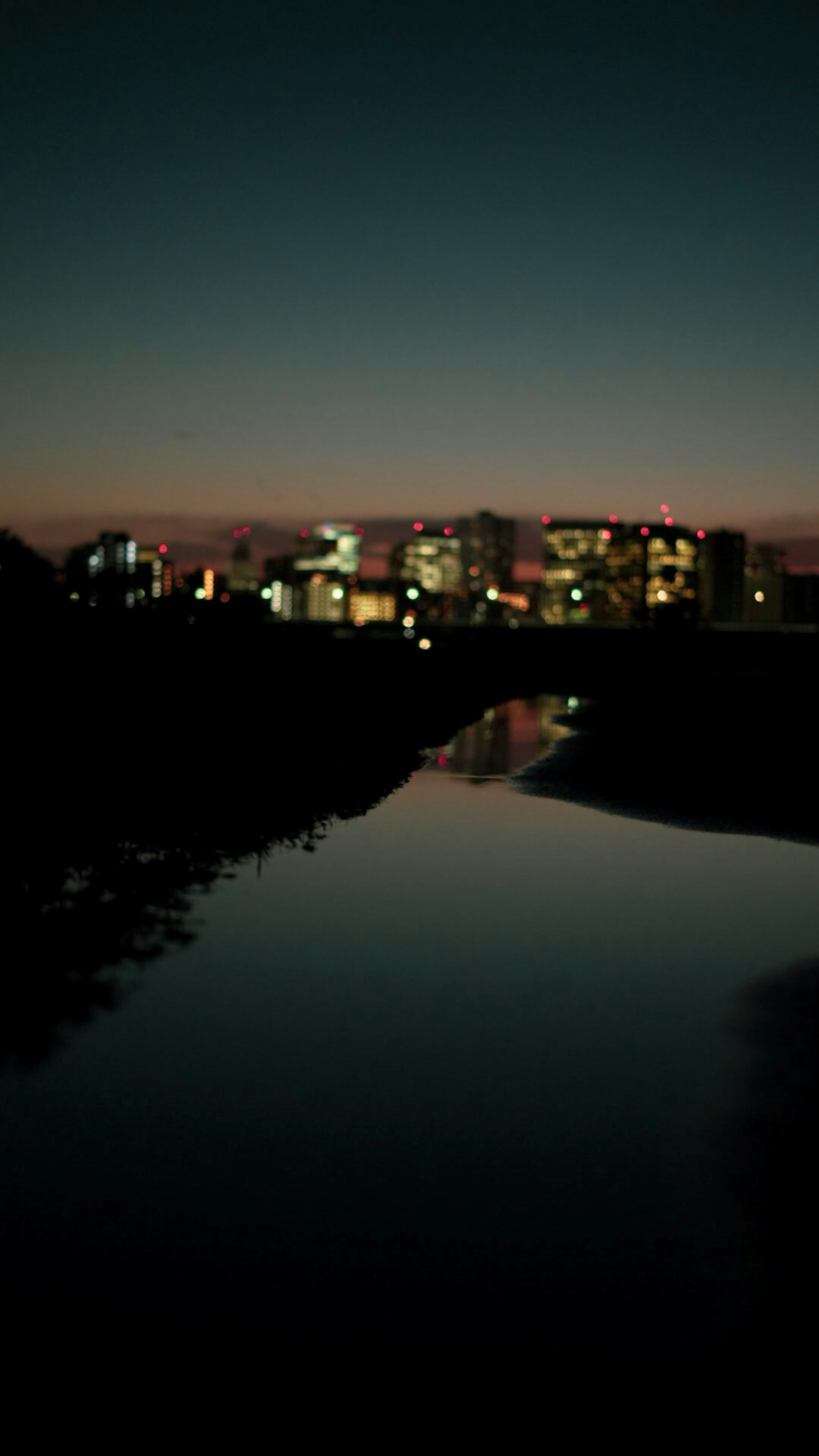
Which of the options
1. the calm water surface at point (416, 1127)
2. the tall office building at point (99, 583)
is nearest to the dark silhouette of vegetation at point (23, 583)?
the tall office building at point (99, 583)

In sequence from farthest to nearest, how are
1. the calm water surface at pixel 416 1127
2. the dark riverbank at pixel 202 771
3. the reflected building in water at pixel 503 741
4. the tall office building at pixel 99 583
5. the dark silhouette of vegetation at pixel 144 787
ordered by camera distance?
1. the tall office building at pixel 99 583
2. the reflected building in water at pixel 503 741
3. the dark riverbank at pixel 202 771
4. the dark silhouette of vegetation at pixel 144 787
5. the calm water surface at pixel 416 1127

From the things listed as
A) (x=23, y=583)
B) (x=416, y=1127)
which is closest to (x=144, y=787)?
(x=23, y=583)

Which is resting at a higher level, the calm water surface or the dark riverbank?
the dark riverbank

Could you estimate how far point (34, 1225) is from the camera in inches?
218

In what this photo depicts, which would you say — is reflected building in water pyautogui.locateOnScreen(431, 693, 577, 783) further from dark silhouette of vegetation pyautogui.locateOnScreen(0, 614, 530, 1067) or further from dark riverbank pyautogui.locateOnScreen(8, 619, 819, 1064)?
dark silhouette of vegetation pyautogui.locateOnScreen(0, 614, 530, 1067)

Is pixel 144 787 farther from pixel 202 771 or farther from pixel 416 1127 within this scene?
pixel 416 1127

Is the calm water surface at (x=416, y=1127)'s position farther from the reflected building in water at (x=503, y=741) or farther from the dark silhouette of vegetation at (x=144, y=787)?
the reflected building in water at (x=503, y=741)

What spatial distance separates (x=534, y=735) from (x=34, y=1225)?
3256 cm

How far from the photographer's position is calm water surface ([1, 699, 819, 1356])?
5055 millimetres

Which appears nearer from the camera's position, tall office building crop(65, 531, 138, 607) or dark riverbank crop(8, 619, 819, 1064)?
dark riverbank crop(8, 619, 819, 1064)

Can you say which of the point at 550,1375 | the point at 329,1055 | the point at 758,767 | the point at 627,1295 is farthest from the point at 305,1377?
the point at 758,767

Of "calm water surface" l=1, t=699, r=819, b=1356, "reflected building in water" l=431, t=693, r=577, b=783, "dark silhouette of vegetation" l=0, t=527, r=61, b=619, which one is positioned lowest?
"calm water surface" l=1, t=699, r=819, b=1356

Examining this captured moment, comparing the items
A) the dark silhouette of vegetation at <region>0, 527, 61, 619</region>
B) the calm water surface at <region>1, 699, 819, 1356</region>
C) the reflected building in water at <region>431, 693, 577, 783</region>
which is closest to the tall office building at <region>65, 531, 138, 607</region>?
the dark silhouette of vegetation at <region>0, 527, 61, 619</region>

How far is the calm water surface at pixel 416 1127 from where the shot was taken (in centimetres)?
505
